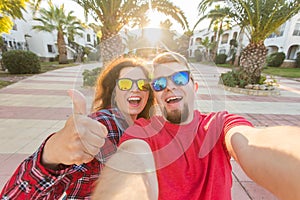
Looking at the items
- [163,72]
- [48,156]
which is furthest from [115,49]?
[48,156]

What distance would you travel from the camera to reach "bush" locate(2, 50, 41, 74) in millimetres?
9617

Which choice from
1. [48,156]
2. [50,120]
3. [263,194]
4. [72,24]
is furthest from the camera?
[72,24]

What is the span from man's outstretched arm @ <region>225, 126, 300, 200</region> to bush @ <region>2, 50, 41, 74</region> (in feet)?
39.5

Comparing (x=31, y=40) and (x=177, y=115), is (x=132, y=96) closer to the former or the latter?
(x=177, y=115)

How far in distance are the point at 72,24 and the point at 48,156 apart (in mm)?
21728

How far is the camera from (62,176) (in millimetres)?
649

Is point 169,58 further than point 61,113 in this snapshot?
No

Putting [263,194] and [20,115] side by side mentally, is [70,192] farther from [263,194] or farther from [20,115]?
[20,115]

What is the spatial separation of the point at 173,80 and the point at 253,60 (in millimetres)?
7330

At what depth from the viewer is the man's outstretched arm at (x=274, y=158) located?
0.41 m

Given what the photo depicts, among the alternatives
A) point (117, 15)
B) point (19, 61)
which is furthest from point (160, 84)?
point (19, 61)

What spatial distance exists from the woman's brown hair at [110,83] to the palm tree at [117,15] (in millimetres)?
52

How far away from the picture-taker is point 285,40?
19734 mm

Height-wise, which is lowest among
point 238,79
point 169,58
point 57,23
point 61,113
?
point 61,113
